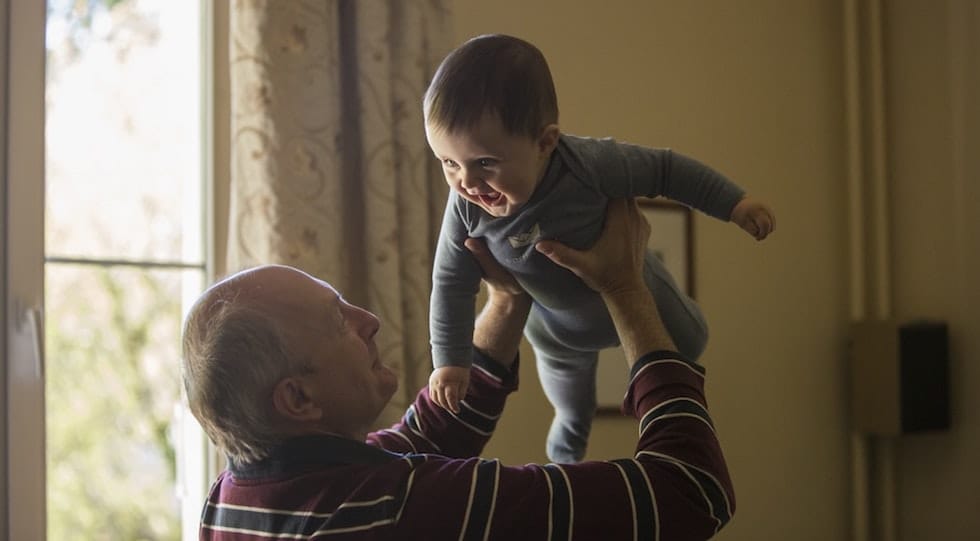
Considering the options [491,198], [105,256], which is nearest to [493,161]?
[491,198]

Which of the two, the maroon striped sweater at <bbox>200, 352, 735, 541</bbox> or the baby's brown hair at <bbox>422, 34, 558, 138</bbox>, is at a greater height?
the baby's brown hair at <bbox>422, 34, 558, 138</bbox>

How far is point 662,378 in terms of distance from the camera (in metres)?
1.31

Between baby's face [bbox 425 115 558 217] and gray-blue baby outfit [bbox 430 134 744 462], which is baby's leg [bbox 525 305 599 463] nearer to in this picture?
gray-blue baby outfit [bbox 430 134 744 462]

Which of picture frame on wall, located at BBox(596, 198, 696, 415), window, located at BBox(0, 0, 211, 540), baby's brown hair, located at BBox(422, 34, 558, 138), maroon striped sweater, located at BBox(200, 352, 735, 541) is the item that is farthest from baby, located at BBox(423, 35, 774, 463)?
picture frame on wall, located at BBox(596, 198, 696, 415)

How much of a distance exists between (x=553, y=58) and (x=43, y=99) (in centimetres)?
137

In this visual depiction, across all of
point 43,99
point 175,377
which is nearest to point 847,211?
point 175,377

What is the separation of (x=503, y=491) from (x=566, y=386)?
1.65 ft

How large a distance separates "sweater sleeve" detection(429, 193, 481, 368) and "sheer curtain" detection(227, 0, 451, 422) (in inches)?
35.2

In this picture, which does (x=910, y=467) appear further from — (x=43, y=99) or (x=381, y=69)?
(x=43, y=99)

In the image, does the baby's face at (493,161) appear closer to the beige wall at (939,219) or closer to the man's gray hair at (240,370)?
the man's gray hair at (240,370)

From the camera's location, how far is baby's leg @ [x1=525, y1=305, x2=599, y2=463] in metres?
1.66

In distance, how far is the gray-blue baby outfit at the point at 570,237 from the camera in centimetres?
144

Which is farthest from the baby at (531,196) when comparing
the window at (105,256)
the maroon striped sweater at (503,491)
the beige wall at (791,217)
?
the beige wall at (791,217)

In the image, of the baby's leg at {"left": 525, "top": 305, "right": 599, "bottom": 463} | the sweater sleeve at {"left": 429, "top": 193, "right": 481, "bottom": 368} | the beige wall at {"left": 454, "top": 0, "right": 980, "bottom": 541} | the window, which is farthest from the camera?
the beige wall at {"left": 454, "top": 0, "right": 980, "bottom": 541}
